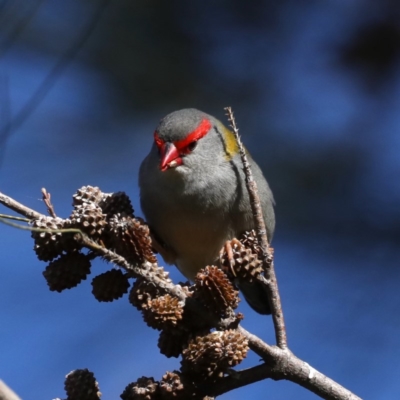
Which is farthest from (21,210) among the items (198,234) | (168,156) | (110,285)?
(198,234)

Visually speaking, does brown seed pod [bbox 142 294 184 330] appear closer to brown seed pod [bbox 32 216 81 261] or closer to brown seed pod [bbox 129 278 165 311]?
brown seed pod [bbox 129 278 165 311]

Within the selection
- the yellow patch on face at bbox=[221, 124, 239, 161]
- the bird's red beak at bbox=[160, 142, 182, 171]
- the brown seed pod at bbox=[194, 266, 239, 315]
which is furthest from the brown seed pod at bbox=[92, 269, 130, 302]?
the yellow patch on face at bbox=[221, 124, 239, 161]

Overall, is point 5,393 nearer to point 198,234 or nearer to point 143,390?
point 143,390

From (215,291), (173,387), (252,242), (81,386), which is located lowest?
(81,386)

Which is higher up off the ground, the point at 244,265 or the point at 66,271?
the point at 244,265

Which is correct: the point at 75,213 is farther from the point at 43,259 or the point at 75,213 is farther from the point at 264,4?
the point at 264,4

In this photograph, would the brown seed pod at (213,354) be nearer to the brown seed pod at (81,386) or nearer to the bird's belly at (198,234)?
the brown seed pod at (81,386)

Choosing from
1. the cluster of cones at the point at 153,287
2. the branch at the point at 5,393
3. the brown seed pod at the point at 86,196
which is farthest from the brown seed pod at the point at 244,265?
the branch at the point at 5,393
